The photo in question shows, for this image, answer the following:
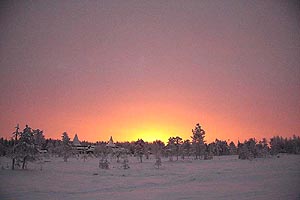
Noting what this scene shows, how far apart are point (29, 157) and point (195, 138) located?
213 ft

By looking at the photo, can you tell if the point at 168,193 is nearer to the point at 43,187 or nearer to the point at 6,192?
the point at 43,187

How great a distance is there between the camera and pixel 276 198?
19891 mm

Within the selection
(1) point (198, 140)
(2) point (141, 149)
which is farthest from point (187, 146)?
(2) point (141, 149)

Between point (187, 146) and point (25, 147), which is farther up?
point (25, 147)

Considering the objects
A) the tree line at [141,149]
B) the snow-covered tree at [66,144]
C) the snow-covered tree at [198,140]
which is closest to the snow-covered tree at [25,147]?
the tree line at [141,149]

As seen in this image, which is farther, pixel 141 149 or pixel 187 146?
pixel 187 146

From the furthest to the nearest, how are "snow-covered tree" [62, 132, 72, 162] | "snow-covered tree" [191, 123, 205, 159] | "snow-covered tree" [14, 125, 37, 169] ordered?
"snow-covered tree" [191, 123, 205, 159]
"snow-covered tree" [62, 132, 72, 162]
"snow-covered tree" [14, 125, 37, 169]

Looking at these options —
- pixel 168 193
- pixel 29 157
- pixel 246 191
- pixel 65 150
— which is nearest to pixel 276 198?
pixel 246 191

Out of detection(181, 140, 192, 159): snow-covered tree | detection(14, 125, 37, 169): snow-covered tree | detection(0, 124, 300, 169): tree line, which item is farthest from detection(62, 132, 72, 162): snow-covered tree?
detection(181, 140, 192, 159): snow-covered tree

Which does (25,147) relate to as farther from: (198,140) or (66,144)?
(198,140)

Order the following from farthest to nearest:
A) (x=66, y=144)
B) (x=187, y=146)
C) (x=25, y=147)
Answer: (x=187, y=146) → (x=66, y=144) → (x=25, y=147)

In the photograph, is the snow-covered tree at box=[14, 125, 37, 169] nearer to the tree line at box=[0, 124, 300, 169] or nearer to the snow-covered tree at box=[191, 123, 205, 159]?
the tree line at box=[0, 124, 300, 169]

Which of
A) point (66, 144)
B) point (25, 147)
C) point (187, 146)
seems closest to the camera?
point (25, 147)

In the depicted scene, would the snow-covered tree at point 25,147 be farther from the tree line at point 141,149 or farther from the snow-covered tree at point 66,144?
the snow-covered tree at point 66,144
